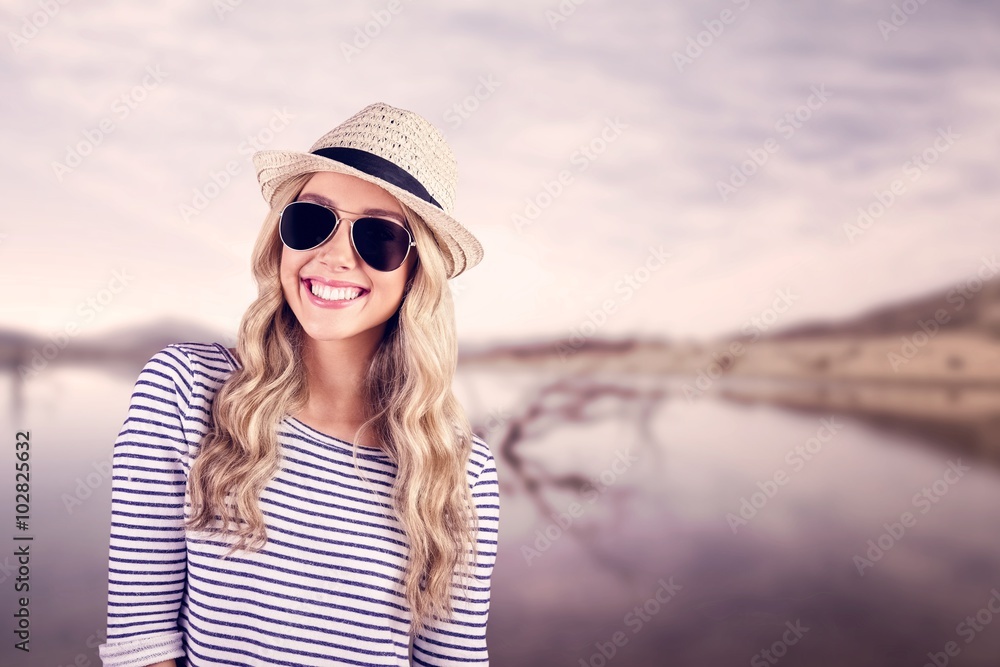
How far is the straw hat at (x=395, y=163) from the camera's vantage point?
1234mm

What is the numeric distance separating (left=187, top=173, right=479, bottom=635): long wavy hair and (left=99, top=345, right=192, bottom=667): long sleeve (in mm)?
51

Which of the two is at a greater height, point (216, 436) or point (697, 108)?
point (697, 108)

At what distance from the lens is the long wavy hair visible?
113 centimetres

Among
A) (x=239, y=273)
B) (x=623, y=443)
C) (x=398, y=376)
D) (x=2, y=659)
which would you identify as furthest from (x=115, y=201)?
(x=623, y=443)

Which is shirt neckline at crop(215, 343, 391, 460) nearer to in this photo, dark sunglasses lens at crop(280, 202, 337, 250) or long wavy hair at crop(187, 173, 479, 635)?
long wavy hair at crop(187, 173, 479, 635)

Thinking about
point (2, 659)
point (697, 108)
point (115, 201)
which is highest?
point (697, 108)

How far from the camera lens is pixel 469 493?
1358 mm

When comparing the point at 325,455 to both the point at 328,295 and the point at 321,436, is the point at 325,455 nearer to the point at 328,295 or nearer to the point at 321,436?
the point at 321,436

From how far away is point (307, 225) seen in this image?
126 centimetres

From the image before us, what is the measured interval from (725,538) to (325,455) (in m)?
2.31

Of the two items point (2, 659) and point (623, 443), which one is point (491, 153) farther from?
point (2, 659)

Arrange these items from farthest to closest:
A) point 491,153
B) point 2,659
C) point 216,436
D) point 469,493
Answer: point 491,153 < point 2,659 < point 469,493 < point 216,436

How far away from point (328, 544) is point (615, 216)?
229cm

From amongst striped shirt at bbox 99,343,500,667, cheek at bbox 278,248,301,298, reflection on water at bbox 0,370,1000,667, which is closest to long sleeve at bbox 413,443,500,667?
striped shirt at bbox 99,343,500,667
